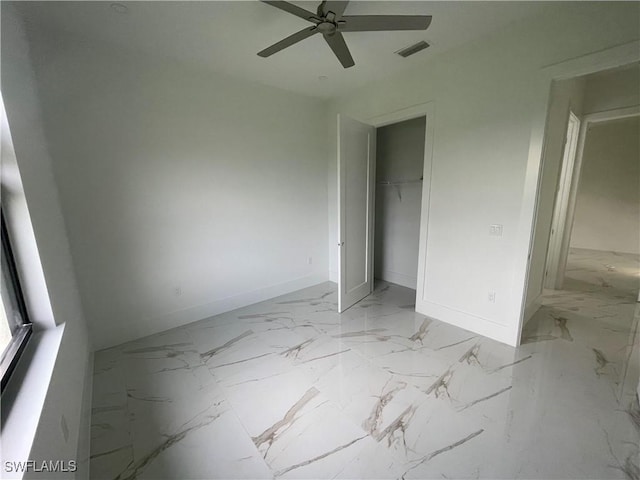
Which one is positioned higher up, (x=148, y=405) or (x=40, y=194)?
(x=40, y=194)

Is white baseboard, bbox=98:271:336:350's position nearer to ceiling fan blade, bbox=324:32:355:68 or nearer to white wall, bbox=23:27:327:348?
white wall, bbox=23:27:327:348

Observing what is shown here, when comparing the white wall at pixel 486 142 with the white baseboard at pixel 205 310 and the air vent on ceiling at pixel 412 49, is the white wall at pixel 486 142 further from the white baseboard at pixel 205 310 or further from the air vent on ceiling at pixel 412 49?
the white baseboard at pixel 205 310

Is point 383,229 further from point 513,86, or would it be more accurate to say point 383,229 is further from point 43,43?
point 43,43

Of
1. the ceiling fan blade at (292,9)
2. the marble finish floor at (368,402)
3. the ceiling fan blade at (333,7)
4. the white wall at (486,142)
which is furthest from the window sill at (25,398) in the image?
the white wall at (486,142)

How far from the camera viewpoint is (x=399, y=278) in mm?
4184

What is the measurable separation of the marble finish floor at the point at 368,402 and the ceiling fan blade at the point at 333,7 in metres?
2.47

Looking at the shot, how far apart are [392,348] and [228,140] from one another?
2791 mm

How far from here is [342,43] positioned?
6.07 ft

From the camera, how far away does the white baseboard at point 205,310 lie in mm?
2652

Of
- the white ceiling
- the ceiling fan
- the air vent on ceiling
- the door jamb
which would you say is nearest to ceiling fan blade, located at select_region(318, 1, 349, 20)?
the ceiling fan

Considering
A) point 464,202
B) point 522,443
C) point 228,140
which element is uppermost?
point 228,140

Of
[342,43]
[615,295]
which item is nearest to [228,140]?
[342,43]

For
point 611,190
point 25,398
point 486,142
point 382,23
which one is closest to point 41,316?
point 25,398

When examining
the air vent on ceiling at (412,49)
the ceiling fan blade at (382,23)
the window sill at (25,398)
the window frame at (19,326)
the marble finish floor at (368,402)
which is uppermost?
the air vent on ceiling at (412,49)
